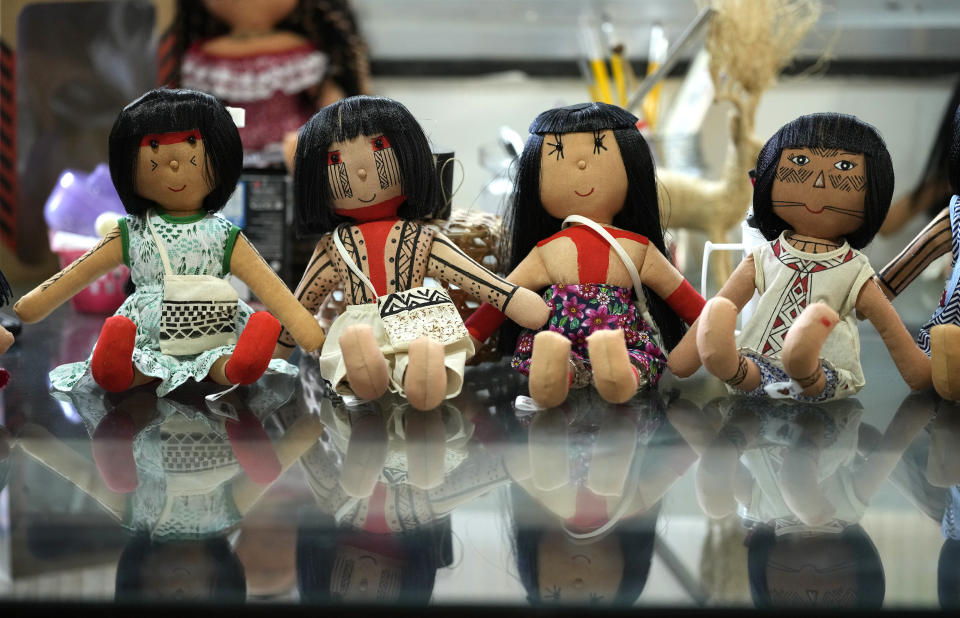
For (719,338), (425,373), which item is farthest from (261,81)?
(719,338)

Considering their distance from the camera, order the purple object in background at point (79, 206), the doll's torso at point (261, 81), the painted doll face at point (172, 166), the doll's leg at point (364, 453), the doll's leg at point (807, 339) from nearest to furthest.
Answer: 1. the doll's leg at point (364, 453)
2. the doll's leg at point (807, 339)
3. the painted doll face at point (172, 166)
4. the purple object in background at point (79, 206)
5. the doll's torso at point (261, 81)

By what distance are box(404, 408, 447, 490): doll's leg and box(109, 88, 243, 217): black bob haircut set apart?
319 mm

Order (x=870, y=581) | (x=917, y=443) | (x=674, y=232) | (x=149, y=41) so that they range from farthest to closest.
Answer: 1. (x=149, y=41)
2. (x=674, y=232)
3. (x=917, y=443)
4. (x=870, y=581)

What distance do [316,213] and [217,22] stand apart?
86 centimetres

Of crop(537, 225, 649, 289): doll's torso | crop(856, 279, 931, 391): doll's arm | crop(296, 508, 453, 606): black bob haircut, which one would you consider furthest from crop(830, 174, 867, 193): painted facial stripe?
crop(296, 508, 453, 606): black bob haircut

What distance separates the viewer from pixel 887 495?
2.30ft

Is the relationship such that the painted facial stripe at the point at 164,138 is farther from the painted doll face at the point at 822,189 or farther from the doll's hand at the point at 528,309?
the painted doll face at the point at 822,189

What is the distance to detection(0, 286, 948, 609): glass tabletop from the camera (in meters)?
0.56

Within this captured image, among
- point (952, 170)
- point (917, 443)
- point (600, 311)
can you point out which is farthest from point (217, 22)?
point (917, 443)

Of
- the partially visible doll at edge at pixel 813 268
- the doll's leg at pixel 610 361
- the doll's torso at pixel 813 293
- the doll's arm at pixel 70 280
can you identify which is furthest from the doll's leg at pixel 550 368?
the doll's arm at pixel 70 280

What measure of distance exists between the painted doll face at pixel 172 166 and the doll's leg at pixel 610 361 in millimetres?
423

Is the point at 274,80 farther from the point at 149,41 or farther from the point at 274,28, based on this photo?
the point at 149,41

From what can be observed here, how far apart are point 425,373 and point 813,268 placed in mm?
403

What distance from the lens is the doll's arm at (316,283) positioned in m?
1.00
